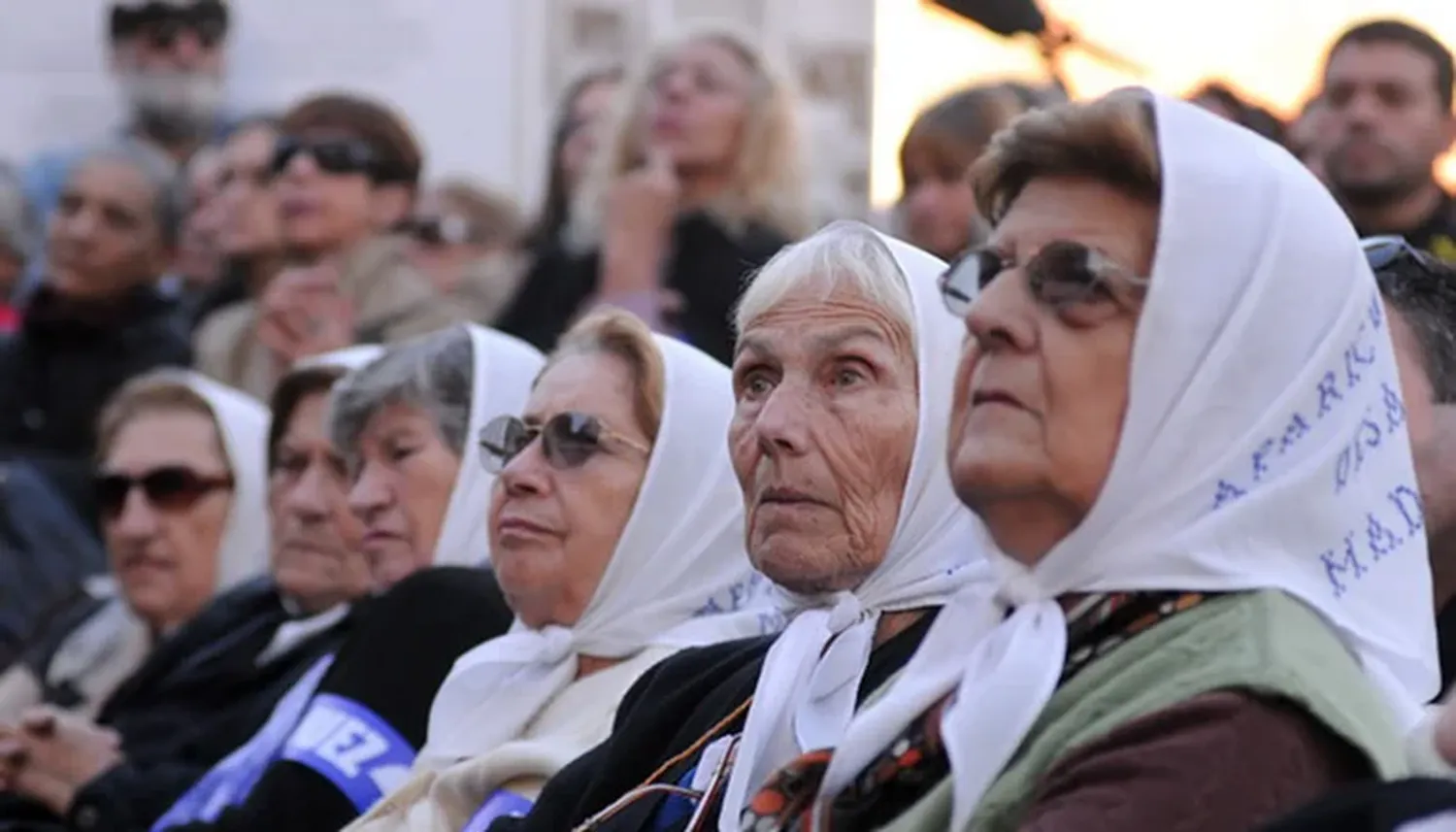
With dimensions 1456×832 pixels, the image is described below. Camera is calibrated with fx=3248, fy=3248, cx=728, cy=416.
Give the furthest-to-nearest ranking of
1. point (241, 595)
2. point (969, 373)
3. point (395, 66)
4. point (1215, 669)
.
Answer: point (395, 66)
point (241, 595)
point (969, 373)
point (1215, 669)

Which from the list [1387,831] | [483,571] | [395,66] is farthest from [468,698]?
[395,66]

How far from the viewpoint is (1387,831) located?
9.35 ft

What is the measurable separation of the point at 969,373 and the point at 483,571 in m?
2.54

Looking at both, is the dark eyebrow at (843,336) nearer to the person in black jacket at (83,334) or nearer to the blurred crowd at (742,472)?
the blurred crowd at (742,472)

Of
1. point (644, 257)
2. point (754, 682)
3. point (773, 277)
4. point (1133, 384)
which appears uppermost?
point (1133, 384)

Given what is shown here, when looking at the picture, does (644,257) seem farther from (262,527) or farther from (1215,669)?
(1215,669)

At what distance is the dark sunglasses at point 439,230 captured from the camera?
9.30m

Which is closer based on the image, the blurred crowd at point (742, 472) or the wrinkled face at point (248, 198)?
the blurred crowd at point (742, 472)

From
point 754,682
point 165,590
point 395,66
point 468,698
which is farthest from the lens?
point 395,66

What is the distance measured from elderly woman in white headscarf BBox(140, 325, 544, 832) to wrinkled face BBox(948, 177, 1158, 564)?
2405mm

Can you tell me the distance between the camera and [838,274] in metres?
4.51

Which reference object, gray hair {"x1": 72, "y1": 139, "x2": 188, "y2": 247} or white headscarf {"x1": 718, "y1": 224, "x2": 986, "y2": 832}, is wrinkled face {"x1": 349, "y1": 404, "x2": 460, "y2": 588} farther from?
gray hair {"x1": 72, "y1": 139, "x2": 188, "y2": 247}

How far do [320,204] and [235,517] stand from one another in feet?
3.65

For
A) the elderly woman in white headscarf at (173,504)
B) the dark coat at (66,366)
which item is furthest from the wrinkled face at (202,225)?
the elderly woman in white headscarf at (173,504)
